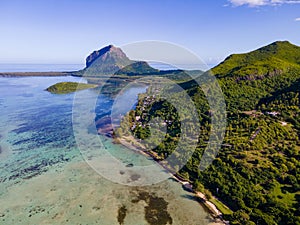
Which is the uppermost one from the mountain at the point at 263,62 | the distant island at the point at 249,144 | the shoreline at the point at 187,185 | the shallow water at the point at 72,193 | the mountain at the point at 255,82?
the mountain at the point at 263,62

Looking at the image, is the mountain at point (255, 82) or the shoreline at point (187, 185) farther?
the mountain at point (255, 82)

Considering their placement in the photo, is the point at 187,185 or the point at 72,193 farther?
the point at 187,185

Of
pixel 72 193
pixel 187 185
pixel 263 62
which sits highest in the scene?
pixel 263 62

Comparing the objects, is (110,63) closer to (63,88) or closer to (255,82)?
(63,88)

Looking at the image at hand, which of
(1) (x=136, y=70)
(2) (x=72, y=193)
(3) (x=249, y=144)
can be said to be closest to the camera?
(2) (x=72, y=193)

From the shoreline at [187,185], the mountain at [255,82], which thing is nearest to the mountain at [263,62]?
the mountain at [255,82]

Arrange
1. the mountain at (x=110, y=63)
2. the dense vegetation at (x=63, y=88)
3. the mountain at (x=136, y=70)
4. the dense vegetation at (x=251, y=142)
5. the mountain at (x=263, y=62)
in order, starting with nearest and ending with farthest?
the dense vegetation at (x=251, y=142), the mountain at (x=263, y=62), the dense vegetation at (x=63, y=88), the mountain at (x=136, y=70), the mountain at (x=110, y=63)

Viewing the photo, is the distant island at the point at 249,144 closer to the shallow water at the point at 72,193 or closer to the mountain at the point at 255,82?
the mountain at the point at 255,82

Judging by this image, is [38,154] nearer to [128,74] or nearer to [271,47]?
[271,47]

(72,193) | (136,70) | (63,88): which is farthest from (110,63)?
(72,193)
